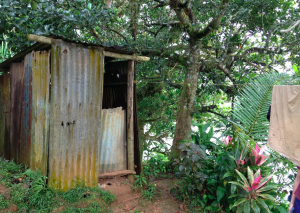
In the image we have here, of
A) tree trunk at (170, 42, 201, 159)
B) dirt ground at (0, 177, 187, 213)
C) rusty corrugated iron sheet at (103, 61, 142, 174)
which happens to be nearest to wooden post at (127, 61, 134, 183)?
dirt ground at (0, 177, 187, 213)

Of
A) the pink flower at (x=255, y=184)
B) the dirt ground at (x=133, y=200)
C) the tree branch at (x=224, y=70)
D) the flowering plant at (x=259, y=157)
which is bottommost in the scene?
the dirt ground at (x=133, y=200)

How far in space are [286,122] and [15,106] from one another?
4.83 meters

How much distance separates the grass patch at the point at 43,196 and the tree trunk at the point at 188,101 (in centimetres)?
243

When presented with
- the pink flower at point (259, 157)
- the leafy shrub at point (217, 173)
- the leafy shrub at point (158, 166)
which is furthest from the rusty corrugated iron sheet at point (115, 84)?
the pink flower at point (259, 157)

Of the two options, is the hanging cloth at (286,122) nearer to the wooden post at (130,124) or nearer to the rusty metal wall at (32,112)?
the wooden post at (130,124)

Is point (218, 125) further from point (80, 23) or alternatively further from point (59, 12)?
point (59, 12)

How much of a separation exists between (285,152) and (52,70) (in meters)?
3.55

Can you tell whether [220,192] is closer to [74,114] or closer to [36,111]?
[74,114]

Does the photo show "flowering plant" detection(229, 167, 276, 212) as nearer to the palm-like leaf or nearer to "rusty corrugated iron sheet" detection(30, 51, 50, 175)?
the palm-like leaf

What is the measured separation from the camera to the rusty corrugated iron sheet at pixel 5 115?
484 cm

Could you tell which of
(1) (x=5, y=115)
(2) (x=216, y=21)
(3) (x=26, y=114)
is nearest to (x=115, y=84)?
(3) (x=26, y=114)

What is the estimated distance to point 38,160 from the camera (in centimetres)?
371

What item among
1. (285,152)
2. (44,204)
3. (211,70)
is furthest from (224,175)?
(211,70)

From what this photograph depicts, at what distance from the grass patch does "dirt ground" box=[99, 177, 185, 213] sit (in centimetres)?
23
